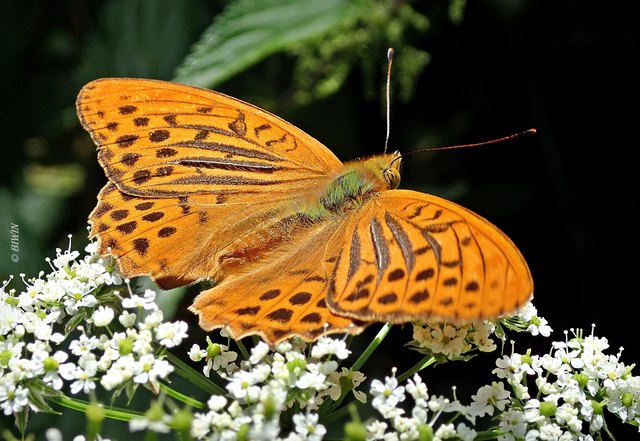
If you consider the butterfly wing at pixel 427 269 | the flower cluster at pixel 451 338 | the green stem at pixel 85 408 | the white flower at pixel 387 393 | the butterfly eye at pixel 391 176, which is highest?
the butterfly eye at pixel 391 176

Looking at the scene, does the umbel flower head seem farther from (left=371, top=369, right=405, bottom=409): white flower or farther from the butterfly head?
the butterfly head

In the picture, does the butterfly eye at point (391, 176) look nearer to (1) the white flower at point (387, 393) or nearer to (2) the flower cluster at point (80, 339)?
(1) the white flower at point (387, 393)

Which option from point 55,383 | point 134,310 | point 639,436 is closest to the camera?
point 55,383

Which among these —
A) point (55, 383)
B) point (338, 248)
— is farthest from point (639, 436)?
point (55, 383)

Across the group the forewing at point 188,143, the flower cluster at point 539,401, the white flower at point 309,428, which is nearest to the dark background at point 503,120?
the forewing at point 188,143

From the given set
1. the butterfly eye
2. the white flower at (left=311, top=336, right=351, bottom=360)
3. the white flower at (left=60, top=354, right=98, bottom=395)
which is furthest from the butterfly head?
the white flower at (left=60, top=354, right=98, bottom=395)

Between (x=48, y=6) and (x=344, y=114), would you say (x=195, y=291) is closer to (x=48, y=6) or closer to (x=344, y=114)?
(x=344, y=114)

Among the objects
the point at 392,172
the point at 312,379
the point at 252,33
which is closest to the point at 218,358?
the point at 312,379
